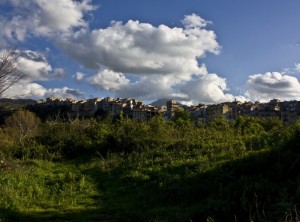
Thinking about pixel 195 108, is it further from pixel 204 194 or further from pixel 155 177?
pixel 204 194

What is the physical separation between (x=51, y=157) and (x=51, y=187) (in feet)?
24.6

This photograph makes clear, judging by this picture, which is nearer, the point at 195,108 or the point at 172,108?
the point at 172,108

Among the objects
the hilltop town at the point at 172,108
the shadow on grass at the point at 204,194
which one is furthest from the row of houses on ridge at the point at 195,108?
the shadow on grass at the point at 204,194

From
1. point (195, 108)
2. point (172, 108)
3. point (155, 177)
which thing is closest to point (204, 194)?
point (155, 177)

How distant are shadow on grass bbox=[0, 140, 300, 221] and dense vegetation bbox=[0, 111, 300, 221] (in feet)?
0.08

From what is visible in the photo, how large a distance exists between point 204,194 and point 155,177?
288cm

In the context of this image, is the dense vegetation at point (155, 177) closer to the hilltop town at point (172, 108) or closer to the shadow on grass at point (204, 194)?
the shadow on grass at point (204, 194)

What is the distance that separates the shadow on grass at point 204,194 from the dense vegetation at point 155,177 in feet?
0.08

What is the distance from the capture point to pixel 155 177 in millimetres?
14219

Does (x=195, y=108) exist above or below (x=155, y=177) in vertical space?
above

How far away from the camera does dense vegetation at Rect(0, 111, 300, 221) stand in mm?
→ 9617

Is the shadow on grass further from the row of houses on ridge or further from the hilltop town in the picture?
the row of houses on ridge

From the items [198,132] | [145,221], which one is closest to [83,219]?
[145,221]

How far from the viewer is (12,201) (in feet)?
37.5
